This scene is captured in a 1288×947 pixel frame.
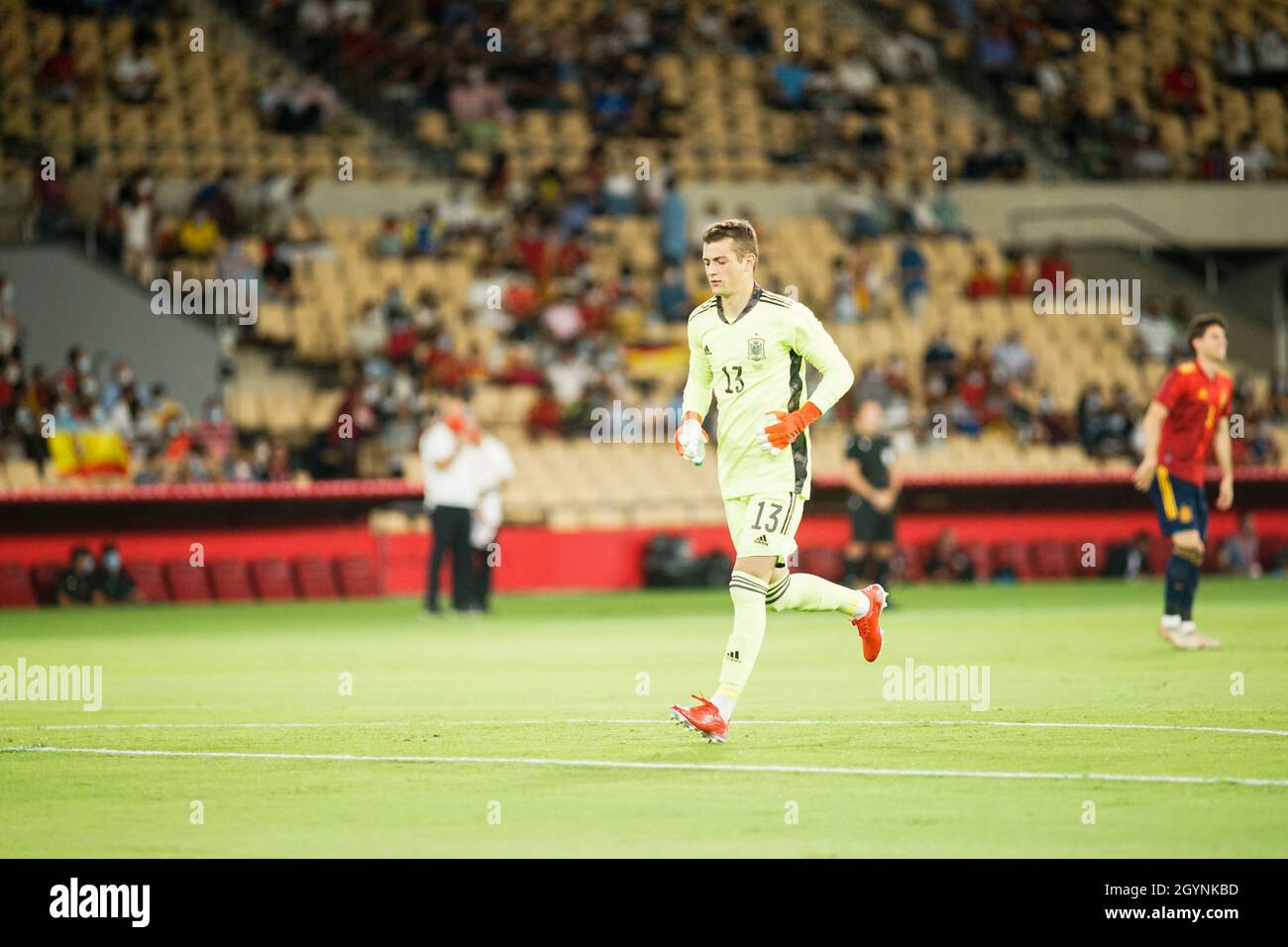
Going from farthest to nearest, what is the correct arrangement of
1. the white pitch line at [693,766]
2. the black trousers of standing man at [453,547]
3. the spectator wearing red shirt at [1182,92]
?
the spectator wearing red shirt at [1182,92]
the black trousers of standing man at [453,547]
the white pitch line at [693,766]

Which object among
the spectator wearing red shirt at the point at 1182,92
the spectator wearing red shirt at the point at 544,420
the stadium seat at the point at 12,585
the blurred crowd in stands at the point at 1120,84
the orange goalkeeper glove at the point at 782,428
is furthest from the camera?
the spectator wearing red shirt at the point at 1182,92

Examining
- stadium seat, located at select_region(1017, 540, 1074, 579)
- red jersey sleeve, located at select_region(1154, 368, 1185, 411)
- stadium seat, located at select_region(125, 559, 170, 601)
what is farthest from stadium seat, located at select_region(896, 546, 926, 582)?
red jersey sleeve, located at select_region(1154, 368, 1185, 411)

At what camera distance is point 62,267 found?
28.4 m

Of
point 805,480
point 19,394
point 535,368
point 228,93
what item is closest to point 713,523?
point 535,368

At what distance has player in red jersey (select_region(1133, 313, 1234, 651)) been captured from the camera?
15.6 meters

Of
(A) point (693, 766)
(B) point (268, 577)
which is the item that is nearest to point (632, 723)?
(A) point (693, 766)

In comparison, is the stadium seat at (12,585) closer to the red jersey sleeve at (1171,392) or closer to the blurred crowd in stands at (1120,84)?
the red jersey sleeve at (1171,392)

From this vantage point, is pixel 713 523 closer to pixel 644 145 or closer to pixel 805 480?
pixel 644 145

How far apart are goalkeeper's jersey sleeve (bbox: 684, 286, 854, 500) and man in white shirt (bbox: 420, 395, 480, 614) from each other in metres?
11.2

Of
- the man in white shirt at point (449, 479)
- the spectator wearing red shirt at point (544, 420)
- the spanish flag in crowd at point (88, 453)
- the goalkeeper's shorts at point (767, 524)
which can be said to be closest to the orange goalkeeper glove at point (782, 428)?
the goalkeeper's shorts at point (767, 524)

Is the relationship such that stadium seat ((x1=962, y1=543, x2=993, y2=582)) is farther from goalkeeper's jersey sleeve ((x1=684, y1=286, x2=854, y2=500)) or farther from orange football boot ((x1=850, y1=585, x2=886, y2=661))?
goalkeeper's jersey sleeve ((x1=684, y1=286, x2=854, y2=500))

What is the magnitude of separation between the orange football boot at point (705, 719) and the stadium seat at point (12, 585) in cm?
1641

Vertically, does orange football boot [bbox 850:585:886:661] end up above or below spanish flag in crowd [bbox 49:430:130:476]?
below

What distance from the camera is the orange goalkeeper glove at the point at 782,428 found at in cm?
1037
